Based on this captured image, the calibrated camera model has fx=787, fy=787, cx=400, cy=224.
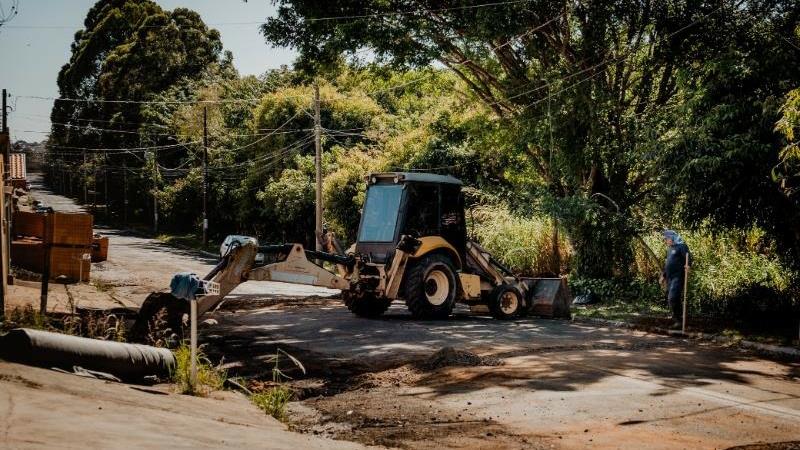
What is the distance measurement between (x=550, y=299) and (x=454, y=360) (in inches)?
280

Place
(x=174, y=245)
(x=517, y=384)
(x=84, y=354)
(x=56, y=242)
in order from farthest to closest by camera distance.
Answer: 1. (x=174, y=245)
2. (x=56, y=242)
3. (x=517, y=384)
4. (x=84, y=354)

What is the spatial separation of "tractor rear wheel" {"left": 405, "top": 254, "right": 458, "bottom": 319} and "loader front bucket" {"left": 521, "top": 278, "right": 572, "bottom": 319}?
2.14m

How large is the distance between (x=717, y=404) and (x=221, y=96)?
56.1 meters

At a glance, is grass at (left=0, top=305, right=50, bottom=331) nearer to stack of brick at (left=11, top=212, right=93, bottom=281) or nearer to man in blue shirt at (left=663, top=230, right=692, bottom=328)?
stack of brick at (left=11, top=212, right=93, bottom=281)

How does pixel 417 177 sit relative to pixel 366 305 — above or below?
above

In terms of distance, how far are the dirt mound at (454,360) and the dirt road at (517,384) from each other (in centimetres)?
3

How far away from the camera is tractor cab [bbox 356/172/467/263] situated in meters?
16.4

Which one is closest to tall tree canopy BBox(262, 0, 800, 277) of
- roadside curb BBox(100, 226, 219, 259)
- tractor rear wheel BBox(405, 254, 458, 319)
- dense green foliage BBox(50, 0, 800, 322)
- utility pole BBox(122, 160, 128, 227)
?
dense green foliage BBox(50, 0, 800, 322)

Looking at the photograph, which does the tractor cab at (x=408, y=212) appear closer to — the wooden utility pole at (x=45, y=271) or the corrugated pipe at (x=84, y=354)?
the wooden utility pole at (x=45, y=271)

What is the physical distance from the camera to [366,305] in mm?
16719

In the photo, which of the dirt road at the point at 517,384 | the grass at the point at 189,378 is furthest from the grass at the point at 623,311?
the grass at the point at 189,378

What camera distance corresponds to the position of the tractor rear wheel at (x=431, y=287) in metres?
15.7

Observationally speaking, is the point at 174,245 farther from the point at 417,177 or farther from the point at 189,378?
the point at 189,378

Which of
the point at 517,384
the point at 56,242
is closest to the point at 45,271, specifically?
the point at 56,242
